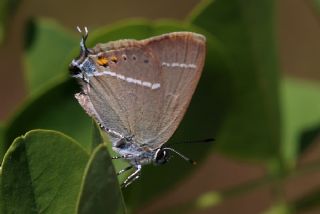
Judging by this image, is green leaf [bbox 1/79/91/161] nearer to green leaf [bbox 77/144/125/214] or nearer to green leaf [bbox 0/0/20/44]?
green leaf [bbox 0/0/20/44]

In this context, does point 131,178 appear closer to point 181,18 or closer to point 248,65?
point 248,65

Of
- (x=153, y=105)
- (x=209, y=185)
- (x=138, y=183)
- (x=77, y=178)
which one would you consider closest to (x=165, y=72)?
(x=153, y=105)

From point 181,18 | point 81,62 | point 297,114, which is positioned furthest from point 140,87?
point 181,18

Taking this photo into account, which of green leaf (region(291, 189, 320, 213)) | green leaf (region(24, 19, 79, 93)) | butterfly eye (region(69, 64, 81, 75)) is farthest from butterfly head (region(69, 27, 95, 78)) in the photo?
green leaf (region(291, 189, 320, 213))

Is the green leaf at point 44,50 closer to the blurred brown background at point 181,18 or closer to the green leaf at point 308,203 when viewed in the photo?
the green leaf at point 308,203

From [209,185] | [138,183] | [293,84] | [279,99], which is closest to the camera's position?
[138,183]

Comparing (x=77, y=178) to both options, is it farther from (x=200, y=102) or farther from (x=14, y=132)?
(x=200, y=102)
